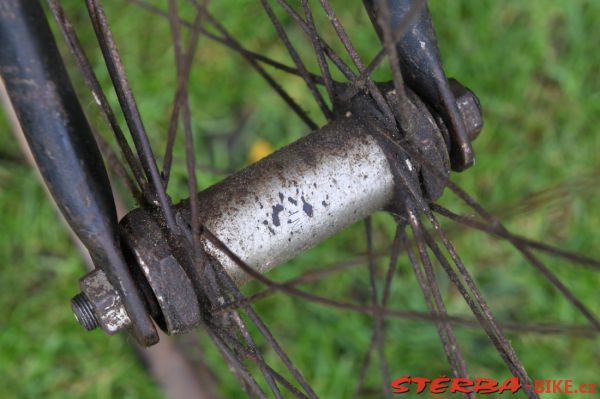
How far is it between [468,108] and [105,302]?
0.52 meters

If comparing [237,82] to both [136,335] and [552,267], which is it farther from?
[136,335]

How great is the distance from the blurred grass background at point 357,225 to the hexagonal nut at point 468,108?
766mm

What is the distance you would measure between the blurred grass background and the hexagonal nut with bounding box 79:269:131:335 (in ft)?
2.82

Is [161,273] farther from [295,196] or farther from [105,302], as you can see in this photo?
[295,196]

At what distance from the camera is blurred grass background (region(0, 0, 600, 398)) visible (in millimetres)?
1605

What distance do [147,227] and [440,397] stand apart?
105 centimetres

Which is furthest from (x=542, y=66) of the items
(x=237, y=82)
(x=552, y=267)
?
(x=237, y=82)

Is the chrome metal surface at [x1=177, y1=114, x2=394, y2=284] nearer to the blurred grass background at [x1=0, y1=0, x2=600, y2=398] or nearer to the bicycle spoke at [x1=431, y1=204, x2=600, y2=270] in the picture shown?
the bicycle spoke at [x1=431, y1=204, x2=600, y2=270]

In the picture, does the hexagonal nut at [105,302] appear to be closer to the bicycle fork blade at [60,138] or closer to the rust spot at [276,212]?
the bicycle fork blade at [60,138]

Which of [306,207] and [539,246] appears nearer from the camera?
[539,246]

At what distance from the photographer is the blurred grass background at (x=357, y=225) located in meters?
1.61

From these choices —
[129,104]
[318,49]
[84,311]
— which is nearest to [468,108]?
[318,49]

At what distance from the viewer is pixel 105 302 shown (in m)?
0.77

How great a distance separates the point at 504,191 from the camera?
1718 millimetres
